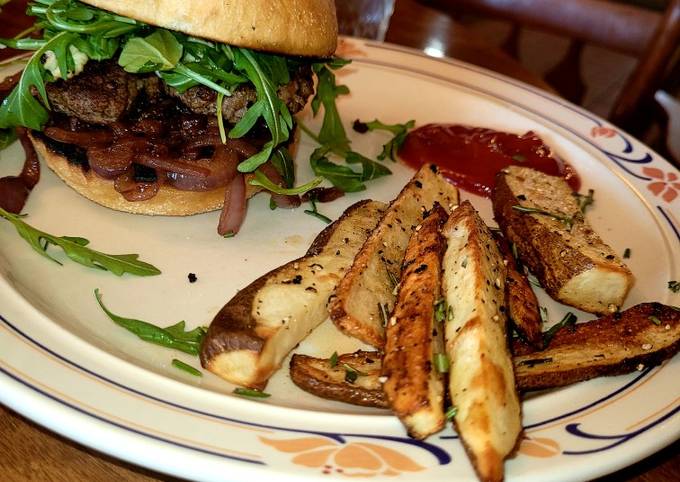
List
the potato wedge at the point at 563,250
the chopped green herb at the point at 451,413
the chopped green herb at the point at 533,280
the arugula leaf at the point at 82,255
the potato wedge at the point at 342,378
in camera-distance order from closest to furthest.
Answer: the chopped green herb at the point at 451,413 < the potato wedge at the point at 342,378 < the potato wedge at the point at 563,250 < the arugula leaf at the point at 82,255 < the chopped green herb at the point at 533,280

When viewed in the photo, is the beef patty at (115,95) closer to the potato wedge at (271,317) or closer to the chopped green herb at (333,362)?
the potato wedge at (271,317)

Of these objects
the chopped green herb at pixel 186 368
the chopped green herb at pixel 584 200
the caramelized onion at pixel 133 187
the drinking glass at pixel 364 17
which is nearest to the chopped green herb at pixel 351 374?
the chopped green herb at pixel 186 368

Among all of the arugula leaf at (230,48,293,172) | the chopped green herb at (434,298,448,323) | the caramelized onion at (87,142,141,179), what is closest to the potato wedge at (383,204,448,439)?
the chopped green herb at (434,298,448,323)

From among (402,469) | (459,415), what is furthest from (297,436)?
(459,415)

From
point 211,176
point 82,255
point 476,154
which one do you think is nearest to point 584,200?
point 476,154

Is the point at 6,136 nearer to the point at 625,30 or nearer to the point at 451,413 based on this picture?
the point at 451,413

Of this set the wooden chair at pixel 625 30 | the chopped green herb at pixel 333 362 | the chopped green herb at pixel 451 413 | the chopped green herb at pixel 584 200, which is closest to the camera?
the chopped green herb at pixel 451 413

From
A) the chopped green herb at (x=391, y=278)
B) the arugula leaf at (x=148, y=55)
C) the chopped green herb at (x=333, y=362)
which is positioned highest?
the arugula leaf at (x=148, y=55)
